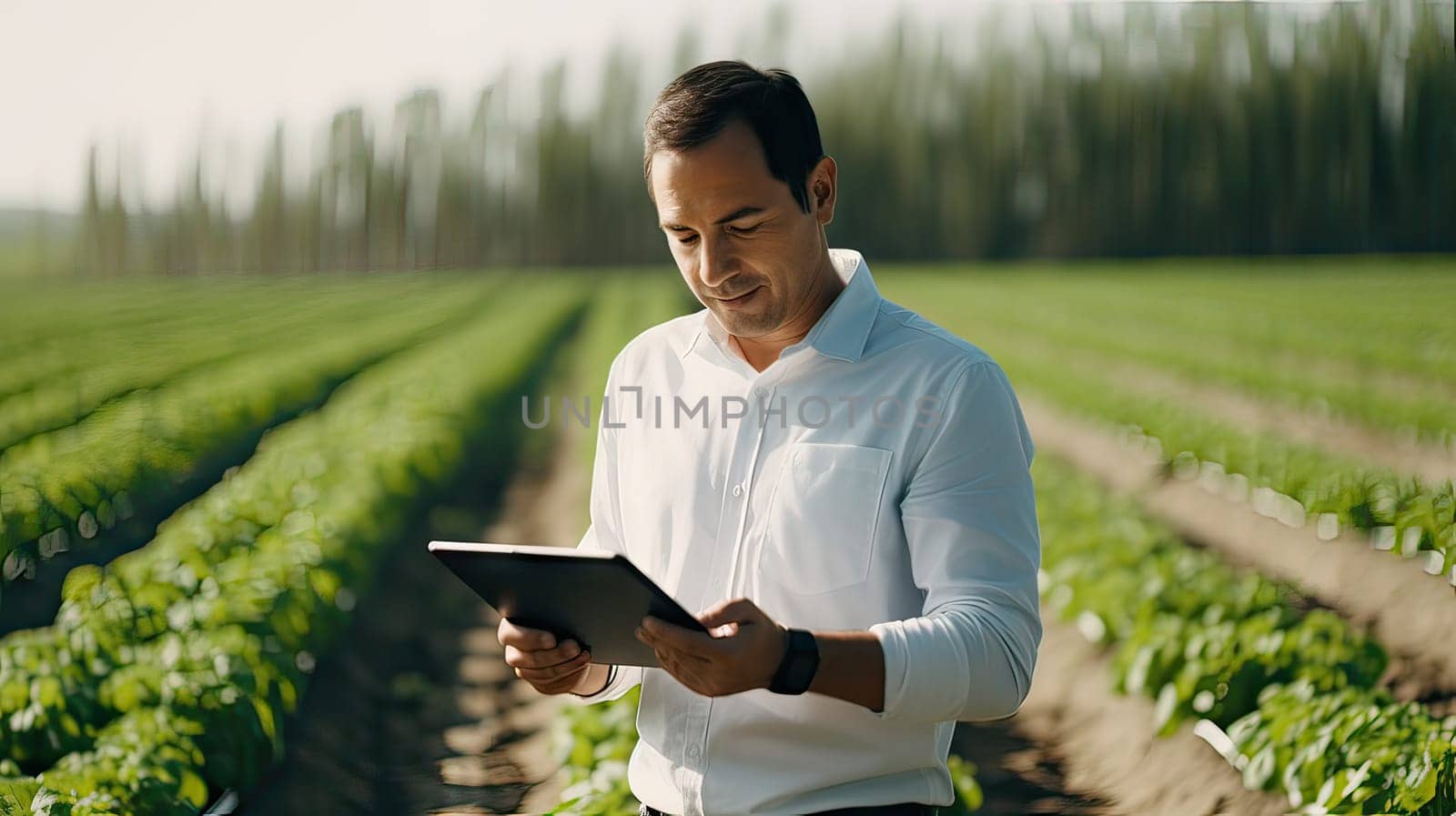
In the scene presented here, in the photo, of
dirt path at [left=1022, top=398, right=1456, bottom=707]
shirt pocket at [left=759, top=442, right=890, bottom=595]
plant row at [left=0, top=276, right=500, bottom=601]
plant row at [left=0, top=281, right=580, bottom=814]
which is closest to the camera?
shirt pocket at [left=759, top=442, right=890, bottom=595]

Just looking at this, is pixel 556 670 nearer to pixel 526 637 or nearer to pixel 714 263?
pixel 526 637

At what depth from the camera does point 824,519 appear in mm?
1416

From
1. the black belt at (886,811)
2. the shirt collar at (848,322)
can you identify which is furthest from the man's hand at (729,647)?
the shirt collar at (848,322)

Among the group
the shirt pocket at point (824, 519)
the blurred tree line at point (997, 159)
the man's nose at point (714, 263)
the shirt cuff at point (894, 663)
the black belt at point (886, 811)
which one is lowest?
the black belt at point (886, 811)

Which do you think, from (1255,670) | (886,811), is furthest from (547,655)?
(1255,670)

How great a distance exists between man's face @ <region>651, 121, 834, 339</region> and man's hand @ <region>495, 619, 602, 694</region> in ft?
1.41

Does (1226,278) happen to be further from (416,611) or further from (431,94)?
(431,94)

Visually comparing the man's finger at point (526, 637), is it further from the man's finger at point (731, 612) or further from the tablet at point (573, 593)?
the man's finger at point (731, 612)

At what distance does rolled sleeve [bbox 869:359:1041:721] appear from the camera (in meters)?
1.27

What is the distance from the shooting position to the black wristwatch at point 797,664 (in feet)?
4.11

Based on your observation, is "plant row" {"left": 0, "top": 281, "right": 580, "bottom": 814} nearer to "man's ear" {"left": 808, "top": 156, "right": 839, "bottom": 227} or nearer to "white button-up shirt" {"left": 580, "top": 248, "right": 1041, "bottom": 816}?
"white button-up shirt" {"left": 580, "top": 248, "right": 1041, "bottom": 816}

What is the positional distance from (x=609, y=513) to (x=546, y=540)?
6.64 m

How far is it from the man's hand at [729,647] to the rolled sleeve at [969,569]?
0.39 feet

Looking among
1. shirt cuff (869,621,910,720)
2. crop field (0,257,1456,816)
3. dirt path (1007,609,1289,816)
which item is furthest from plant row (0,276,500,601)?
shirt cuff (869,621,910,720)
